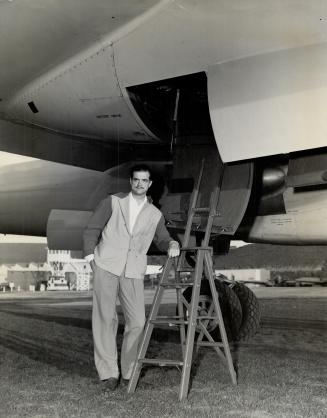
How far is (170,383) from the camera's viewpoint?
3.93 metres

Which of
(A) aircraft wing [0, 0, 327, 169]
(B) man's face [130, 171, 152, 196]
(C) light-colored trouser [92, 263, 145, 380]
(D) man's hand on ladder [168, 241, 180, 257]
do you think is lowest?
(C) light-colored trouser [92, 263, 145, 380]

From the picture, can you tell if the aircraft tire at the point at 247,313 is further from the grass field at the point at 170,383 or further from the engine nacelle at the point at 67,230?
the engine nacelle at the point at 67,230

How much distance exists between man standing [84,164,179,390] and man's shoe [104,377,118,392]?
0.15m

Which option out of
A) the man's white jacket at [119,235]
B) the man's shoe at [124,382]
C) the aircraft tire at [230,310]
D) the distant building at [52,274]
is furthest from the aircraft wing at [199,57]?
the distant building at [52,274]

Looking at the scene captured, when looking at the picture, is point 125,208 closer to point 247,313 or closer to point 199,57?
point 199,57

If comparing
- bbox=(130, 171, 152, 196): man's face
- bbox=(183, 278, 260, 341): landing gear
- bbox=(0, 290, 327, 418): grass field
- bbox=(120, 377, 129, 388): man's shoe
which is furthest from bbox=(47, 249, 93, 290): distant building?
bbox=(130, 171, 152, 196): man's face

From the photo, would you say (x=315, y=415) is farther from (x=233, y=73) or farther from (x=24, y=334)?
(x=24, y=334)

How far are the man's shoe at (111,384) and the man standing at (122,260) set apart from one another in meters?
0.15

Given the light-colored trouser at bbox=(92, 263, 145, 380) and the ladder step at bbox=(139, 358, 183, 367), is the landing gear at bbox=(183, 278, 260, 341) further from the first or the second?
the ladder step at bbox=(139, 358, 183, 367)

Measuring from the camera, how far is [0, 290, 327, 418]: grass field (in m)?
3.17

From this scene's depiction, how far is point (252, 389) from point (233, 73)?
2.32 m

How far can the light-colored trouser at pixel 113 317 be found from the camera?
392 cm

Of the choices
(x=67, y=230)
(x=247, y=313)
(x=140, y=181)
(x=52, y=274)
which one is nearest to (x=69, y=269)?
(x=52, y=274)

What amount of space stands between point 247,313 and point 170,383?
3.22 meters
